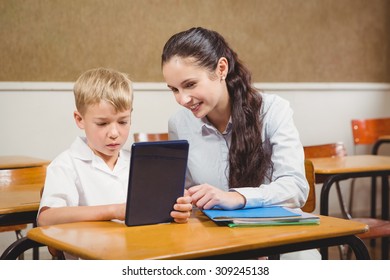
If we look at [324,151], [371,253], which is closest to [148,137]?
[324,151]

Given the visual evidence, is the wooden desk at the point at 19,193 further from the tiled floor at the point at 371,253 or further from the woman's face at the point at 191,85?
the tiled floor at the point at 371,253

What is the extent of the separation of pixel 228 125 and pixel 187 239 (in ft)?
2.63

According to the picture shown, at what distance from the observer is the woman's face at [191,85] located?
1812 millimetres

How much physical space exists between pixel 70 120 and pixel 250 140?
1.93m

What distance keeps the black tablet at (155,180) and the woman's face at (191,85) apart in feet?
1.57

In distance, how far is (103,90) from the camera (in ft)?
5.56

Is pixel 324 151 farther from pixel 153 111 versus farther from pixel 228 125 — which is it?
pixel 228 125

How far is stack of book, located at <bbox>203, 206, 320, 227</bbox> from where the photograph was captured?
1356 millimetres

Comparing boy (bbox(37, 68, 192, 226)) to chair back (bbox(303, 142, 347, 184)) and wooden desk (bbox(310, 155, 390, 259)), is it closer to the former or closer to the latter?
wooden desk (bbox(310, 155, 390, 259))

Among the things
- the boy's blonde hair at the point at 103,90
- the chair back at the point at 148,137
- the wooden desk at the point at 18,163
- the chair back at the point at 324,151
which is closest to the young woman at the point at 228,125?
the boy's blonde hair at the point at 103,90

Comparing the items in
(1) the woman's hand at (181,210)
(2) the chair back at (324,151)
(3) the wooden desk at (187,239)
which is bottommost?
(3) the wooden desk at (187,239)
